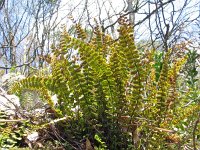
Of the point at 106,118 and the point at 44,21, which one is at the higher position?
the point at 44,21

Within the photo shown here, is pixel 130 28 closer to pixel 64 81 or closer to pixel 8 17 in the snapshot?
pixel 64 81

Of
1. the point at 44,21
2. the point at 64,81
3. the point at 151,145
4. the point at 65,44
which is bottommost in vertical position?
the point at 151,145

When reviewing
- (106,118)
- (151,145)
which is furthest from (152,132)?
(106,118)

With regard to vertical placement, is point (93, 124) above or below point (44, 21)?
below

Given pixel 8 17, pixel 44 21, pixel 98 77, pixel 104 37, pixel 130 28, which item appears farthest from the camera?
pixel 8 17

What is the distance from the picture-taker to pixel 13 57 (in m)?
16.6

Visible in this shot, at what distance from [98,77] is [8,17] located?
18.1 meters

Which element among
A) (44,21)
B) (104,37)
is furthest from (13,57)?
(104,37)

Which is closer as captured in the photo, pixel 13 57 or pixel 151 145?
pixel 151 145

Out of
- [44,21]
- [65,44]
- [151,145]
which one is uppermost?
[44,21]

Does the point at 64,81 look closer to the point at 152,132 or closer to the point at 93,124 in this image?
the point at 93,124

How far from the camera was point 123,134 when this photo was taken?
1.01m

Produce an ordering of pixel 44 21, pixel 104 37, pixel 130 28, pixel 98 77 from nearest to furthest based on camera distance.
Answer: pixel 130 28, pixel 98 77, pixel 104 37, pixel 44 21

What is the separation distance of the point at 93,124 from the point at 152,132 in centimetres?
18
